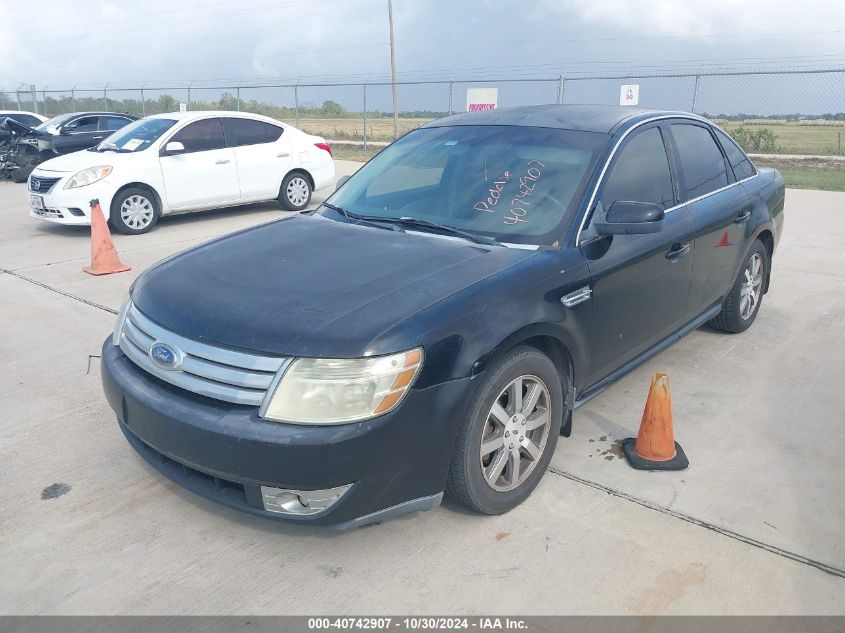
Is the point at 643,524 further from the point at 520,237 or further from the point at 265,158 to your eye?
the point at 265,158

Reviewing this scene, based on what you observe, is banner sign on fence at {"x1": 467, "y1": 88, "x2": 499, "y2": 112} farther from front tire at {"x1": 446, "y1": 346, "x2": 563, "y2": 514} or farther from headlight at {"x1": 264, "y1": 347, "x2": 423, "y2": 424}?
headlight at {"x1": 264, "y1": 347, "x2": 423, "y2": 424}

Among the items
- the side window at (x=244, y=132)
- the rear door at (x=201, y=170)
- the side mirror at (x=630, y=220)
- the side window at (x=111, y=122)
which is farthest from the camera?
the side window at (x=111, y=122)

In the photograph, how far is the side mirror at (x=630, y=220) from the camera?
3.44 metres

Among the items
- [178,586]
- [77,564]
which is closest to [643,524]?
[178,586]

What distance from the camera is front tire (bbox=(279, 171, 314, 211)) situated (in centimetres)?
1088

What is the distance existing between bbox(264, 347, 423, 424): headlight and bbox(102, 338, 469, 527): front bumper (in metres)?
0.04

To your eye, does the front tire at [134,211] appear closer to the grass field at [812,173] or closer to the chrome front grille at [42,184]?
the chrome front grille at [42,184]

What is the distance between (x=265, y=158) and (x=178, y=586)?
28.0 feet

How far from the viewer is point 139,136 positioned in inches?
381

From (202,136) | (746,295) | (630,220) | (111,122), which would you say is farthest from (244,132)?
(630,220)

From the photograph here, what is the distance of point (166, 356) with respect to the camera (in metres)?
2.83

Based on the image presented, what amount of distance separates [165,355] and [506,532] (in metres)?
1.58

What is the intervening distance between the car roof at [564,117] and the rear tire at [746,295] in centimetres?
135

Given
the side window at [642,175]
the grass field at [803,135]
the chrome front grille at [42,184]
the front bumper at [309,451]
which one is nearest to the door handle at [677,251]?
the side window at [642,175]
